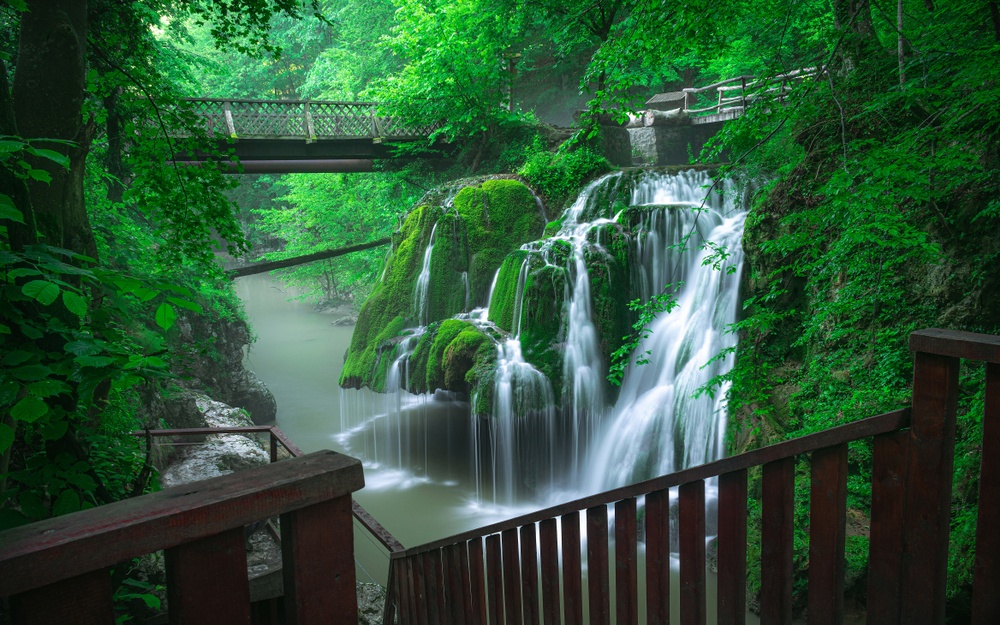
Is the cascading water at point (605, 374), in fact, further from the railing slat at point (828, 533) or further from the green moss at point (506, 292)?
the railing slat at point (828, 533)

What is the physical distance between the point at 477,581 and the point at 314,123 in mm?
14502

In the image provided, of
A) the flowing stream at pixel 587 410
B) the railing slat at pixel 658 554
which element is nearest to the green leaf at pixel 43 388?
the railing slat at pixel 658 554

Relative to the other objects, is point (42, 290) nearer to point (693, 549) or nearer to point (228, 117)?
point (693, 549)

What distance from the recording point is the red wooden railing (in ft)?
2.90

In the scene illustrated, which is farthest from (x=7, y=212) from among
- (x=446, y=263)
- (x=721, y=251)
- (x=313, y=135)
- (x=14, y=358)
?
(x=313, y=135)

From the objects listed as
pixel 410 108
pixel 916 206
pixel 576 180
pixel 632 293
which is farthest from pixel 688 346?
pixel 410 108

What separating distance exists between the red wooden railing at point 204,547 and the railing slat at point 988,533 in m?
1.68

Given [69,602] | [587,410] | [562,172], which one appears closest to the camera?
[69,602]

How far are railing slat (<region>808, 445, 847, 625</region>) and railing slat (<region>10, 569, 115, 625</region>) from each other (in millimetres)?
1710

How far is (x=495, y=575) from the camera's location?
2.86 metres

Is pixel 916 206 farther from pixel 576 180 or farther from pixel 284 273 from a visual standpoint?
pixel 284 273

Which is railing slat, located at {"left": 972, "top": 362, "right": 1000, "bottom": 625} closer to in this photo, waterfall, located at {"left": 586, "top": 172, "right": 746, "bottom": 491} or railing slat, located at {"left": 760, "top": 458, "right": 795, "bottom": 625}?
A: railing slat, located at {"left": 760, "top": 458, "right": 795, "bottom": 625}

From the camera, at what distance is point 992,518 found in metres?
1.66

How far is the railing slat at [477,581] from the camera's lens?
305 centimetres
